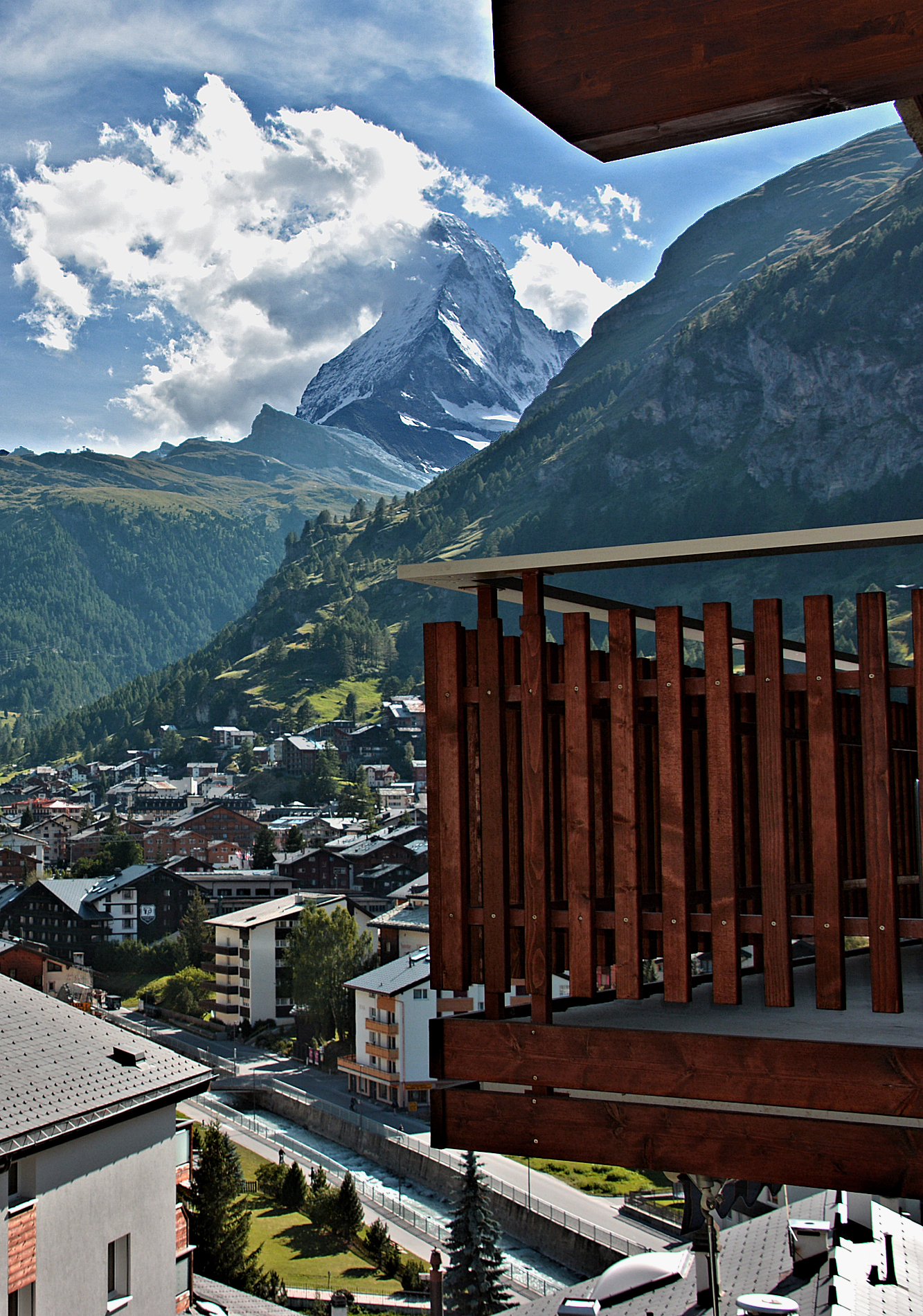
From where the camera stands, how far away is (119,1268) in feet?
33.7

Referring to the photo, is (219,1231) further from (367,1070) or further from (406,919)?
(406,919)

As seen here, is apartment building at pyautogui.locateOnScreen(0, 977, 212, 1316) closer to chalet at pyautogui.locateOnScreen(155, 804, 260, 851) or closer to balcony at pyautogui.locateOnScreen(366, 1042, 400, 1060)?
balcony at pyautogui.locateOnScreen(366, 1042, 400, 1060)

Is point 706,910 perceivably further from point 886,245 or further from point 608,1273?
point 886,245

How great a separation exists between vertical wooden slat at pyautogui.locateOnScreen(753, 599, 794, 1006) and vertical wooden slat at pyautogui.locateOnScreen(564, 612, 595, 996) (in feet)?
1.64

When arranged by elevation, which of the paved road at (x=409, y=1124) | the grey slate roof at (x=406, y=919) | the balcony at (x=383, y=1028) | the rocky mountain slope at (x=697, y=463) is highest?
the rocky mountain slope at (x=697, y=463)

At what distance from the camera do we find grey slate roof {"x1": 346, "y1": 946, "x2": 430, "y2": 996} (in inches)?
1497

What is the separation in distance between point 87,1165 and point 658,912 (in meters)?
8.04

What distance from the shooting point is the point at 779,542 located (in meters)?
3.29

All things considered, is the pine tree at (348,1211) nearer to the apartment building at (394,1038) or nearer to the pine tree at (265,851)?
the apartment building at (394,1038)

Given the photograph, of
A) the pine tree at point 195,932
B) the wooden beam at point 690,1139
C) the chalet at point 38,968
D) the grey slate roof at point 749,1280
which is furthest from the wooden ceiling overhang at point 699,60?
the pine tree at point 195,932

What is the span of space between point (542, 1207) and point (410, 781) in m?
70.0

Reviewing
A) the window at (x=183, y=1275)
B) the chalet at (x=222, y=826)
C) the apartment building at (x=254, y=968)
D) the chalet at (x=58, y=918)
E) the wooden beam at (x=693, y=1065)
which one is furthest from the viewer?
the chalet at (x=222, y=826)

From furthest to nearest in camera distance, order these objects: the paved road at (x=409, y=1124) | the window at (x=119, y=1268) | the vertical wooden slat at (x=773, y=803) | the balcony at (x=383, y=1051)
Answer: the balcony at (x=383, y=1051) < the paved road at (x=409, y=1124) < the window at (x=119, y=1268) < the vertical wooden slat at (x=773, y=803)

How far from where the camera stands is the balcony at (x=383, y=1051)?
37.9 m
